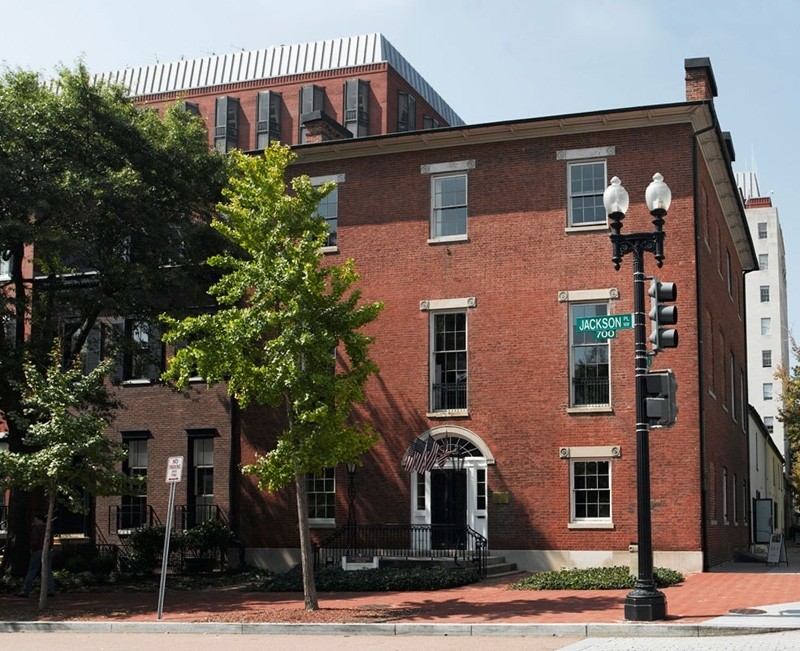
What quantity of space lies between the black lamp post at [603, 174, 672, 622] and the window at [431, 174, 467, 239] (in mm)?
11691

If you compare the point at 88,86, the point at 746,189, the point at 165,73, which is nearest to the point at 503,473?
the point at 88,86

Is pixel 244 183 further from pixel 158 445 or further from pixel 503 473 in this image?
pixel 158 445

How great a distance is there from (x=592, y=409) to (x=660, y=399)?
1062 cm

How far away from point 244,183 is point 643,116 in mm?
11197

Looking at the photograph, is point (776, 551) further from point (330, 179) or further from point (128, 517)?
point (128, 517)

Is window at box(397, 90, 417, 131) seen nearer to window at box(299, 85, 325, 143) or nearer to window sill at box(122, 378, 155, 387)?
window at box(299, 85, 325, 143)

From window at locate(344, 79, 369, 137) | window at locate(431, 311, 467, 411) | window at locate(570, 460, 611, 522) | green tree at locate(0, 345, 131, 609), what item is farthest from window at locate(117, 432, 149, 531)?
window at locate(344, 79, 369, 137)

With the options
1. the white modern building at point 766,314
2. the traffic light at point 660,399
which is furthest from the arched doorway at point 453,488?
the white modern building at point 766,314

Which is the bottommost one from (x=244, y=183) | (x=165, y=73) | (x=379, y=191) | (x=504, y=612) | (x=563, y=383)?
(x=504, y=612)

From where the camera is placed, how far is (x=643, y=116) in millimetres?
26812

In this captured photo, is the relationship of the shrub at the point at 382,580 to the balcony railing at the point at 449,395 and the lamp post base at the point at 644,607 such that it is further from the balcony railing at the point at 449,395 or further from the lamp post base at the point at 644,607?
the lamp post base at the point at 644,607

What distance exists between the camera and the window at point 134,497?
1222 inches

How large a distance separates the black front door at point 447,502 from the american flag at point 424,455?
2.38 ft

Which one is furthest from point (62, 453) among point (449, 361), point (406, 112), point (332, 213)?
point (406, 112)
